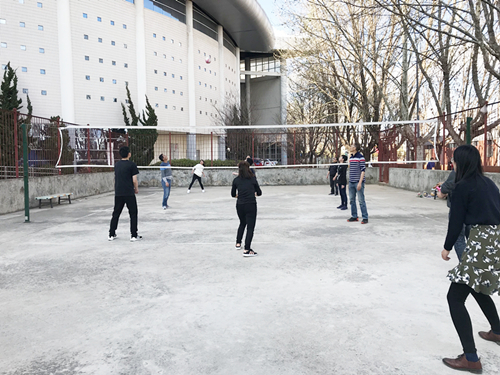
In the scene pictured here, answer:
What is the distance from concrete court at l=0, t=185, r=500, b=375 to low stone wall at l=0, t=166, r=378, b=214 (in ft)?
15.7

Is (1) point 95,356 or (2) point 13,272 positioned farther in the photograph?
(2) point 13,272

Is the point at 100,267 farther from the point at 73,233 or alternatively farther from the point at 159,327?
the point at 73,233

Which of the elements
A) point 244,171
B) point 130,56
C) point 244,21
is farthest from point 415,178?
point 244,21

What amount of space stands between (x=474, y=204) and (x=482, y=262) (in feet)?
1.42

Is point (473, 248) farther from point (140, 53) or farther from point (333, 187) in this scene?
point (140, 53)

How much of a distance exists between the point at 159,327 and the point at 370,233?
5525 millimetres

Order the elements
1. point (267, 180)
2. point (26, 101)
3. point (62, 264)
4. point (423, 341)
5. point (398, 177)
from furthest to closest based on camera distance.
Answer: point (26, 101), point (267, 180), point (398, 177), point (62, 264), point (423, 341)

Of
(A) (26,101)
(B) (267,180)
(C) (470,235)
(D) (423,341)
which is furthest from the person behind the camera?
(A) (26,101)

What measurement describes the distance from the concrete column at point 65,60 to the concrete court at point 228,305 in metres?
24.9

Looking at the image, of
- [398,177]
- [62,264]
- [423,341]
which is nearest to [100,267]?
[62,264]

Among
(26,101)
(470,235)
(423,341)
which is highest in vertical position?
(26,101)

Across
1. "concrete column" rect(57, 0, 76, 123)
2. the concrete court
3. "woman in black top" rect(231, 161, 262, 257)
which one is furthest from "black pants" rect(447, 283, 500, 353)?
"concrete column" rect(57, 0, 76, 123)

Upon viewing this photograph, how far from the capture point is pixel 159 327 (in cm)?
362

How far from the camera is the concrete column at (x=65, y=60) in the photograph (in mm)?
29406
